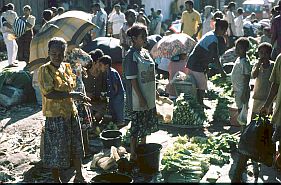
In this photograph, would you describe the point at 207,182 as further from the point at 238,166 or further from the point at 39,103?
the point at 39,103

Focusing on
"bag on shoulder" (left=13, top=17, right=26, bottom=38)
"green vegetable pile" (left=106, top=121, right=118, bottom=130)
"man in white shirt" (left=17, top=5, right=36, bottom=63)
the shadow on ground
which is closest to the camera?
"green vegetable pile" (left=106, top=121, right=118, bottom=130)

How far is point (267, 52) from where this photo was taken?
5.96 metres

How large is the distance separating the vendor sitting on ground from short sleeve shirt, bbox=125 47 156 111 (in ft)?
8.72

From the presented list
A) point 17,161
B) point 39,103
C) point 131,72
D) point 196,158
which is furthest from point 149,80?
point 39,103

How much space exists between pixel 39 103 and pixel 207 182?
5.23 m

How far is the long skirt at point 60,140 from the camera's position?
5.18 metres

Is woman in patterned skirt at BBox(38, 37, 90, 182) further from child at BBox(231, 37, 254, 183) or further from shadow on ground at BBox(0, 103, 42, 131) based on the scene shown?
shadow on ground at BBox(0, 103, 42, 131)

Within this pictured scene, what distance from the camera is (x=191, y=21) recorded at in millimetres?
13164

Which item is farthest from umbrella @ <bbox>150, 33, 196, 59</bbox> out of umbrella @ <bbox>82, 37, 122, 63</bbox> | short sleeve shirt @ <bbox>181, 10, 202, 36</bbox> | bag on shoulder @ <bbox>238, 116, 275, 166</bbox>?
bag on shoulder @ <bbox>238, 116, 275, 166</bbox>

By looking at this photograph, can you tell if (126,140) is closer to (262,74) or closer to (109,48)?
(262,74)

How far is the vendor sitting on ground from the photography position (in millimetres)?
8010

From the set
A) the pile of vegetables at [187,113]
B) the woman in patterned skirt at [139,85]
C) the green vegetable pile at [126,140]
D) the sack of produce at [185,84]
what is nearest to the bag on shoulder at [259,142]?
the woman in patterned skirt at [139,85]

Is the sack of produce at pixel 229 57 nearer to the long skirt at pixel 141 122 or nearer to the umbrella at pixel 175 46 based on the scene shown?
the umbrella at pixel 175 46

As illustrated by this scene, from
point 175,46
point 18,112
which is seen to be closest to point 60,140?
point 18,112
